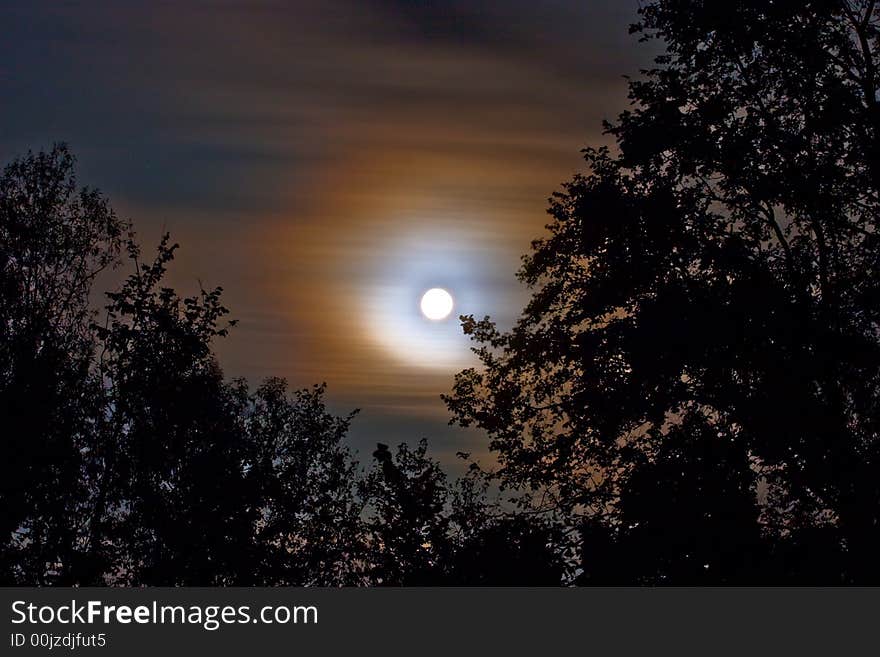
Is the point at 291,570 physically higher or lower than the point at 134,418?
lower

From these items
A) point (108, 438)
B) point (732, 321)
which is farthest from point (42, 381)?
point (732, 321)

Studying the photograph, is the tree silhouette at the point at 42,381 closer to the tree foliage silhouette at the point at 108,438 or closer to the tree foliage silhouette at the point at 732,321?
the tree foliage silhouette at the point at 108,438

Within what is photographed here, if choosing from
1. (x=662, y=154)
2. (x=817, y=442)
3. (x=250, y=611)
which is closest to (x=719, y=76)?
(x=662, y=154)

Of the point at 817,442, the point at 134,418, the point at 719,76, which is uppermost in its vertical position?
the point at 719,76

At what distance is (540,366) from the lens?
23.2 m

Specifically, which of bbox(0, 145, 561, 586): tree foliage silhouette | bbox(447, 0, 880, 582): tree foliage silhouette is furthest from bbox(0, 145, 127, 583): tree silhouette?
bbox(447, 0, 880, 582): tree foliage silhouette

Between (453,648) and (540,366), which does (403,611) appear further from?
(540,366)

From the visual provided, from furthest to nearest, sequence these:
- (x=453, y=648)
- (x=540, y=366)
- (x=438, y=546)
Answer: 1. (x=438, y=546)
2. (x=540, y=366)
3. (x=453, y=648)

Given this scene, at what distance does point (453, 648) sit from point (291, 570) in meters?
21.0

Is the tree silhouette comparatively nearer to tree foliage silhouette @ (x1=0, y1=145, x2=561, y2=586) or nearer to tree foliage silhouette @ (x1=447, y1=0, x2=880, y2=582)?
tree foliage silhouette @ (x1=0, y1=145, x2=561, y2=586)

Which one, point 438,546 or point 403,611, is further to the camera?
point 438,546

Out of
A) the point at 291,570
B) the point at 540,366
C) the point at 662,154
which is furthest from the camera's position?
the point at 291,570

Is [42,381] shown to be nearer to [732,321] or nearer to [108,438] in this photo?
[108,438]

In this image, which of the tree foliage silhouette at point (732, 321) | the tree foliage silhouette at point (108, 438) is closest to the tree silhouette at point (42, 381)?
the tree foliage silhouette at point (108, 438)
